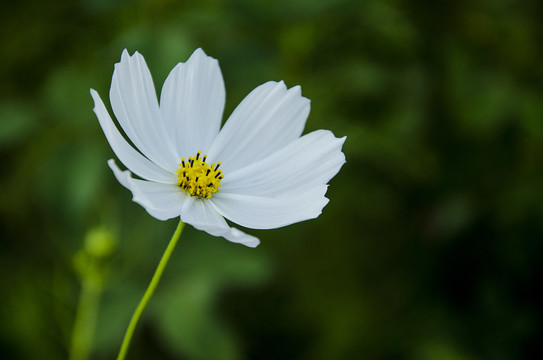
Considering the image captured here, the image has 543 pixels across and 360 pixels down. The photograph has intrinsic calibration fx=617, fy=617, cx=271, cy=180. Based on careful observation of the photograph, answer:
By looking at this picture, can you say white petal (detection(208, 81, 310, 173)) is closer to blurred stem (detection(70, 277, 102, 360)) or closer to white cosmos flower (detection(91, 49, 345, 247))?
white cosmos flower (detection(91, 49, 345, 247))

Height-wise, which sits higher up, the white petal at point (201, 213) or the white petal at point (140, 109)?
Result: the white petal at point (140, 109)

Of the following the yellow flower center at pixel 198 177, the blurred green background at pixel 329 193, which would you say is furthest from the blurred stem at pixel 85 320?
the yellow flower center at pixel 198 177

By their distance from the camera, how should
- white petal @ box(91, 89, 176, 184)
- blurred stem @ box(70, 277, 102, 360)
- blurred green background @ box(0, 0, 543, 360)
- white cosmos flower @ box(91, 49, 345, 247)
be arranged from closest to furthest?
1. white petal @ box(91, 89, 176, 184)
2. white cosmos flower @ box(91, 49, 345, 247)
3. blurred stem @ box(70, 277, 102, 360)
4. blurred green background @ box(0, 0, 543, 360)

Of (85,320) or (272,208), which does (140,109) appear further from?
(85,320)

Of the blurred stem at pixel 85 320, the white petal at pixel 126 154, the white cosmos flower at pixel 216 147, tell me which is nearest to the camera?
the white petal at pixel 126 154

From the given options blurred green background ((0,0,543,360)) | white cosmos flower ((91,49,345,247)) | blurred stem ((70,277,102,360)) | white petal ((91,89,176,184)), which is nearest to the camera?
white petal ((91,89,176,184))

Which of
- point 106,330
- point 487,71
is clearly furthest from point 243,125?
point 487,71

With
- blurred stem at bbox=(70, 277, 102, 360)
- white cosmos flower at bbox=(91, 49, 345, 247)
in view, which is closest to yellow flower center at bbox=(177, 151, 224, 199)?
white cosmos flower at bbox=(91, 49, 345, 247)

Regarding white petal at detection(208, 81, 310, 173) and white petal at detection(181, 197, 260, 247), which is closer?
white petal at detection(181, 197, 260, 247)

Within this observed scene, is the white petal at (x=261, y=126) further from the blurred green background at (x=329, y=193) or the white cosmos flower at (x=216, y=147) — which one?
the blurred green background at (x=329, y=193)
